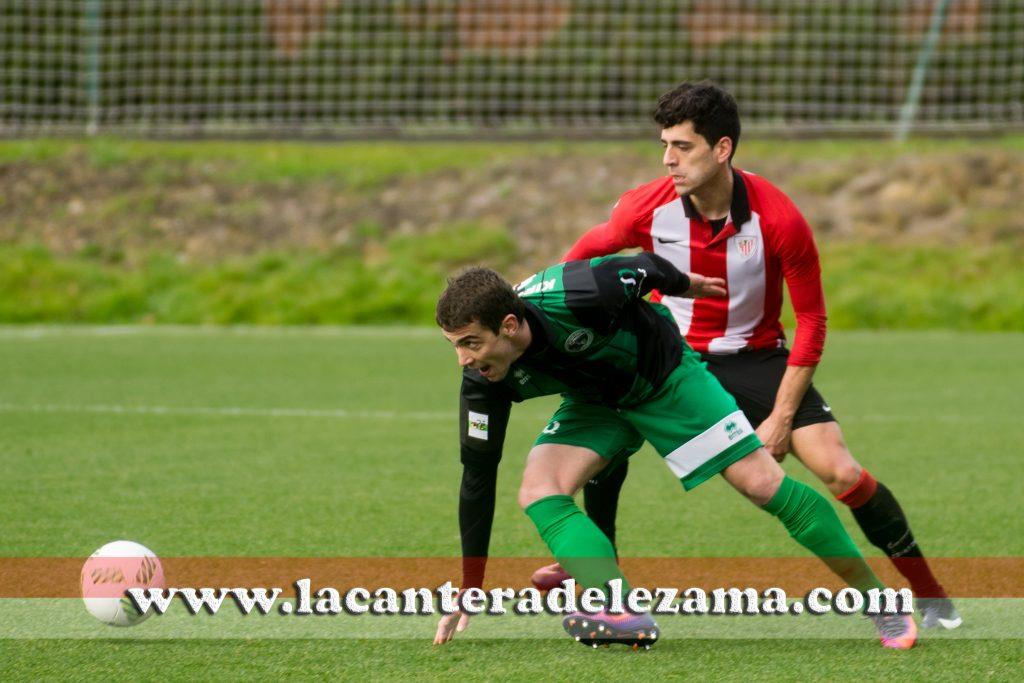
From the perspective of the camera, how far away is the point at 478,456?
4.21m

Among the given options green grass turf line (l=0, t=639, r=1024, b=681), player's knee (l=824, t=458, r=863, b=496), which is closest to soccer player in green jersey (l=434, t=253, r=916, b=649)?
green grass turf line (l=0, t=639, r=1024, b=681)

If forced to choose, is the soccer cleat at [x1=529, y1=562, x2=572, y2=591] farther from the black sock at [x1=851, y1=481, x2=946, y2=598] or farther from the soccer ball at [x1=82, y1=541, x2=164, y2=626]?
the soccer ball at [x1=82, y1=541, x2=164, y2=626]

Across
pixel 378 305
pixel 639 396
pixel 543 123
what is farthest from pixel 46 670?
pixel 543 123

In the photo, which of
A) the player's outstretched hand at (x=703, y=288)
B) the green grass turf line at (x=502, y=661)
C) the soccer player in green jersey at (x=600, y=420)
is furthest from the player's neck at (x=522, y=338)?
the green grass turf line at (x=502, y=661)

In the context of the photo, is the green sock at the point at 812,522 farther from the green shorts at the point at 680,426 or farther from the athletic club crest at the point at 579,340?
the athletic club crest at the point at 579,340

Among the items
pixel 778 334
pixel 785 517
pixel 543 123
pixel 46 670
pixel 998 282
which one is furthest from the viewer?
pixel 543 123

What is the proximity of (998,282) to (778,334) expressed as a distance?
9303 mm

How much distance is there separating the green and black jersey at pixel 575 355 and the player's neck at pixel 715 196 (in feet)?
1.64

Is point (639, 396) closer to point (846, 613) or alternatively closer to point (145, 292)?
point (846, 613)

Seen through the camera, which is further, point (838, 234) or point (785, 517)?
point (838, 234)

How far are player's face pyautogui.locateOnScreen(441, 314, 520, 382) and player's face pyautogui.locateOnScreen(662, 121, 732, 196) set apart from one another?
973mm

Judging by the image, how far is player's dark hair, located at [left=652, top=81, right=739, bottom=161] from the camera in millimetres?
4586

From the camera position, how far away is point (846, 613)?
459 cm

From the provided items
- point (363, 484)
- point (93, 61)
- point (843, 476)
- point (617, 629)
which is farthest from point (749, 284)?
point (93, 61)
